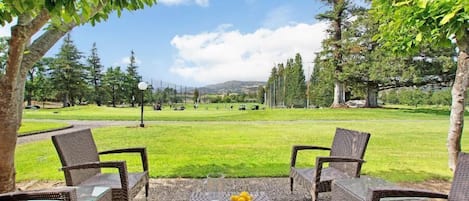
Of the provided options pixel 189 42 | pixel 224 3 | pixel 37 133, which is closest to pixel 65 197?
pixel 37 133

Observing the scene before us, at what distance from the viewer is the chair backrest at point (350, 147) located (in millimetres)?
3076

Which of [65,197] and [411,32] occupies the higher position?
[411,32]

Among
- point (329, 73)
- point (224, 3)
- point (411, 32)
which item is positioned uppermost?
point (224, 3)

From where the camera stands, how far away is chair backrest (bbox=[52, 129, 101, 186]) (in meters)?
2.67

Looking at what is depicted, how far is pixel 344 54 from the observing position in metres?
25.4

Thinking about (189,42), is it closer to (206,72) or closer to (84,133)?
(206,72)

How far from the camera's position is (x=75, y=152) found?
2.91 metres

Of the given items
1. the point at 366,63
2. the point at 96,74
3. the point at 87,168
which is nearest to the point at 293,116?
the point at 366,63

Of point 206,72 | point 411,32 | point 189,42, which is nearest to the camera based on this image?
point 411,32

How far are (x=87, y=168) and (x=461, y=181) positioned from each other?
2.75m

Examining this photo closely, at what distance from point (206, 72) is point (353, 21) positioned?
104ft

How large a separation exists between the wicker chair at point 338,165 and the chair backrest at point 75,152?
7.02ft

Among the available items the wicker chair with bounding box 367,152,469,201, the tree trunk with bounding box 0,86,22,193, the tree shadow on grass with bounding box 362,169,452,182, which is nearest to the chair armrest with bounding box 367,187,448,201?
the wicker chair with bounding box 367,152,469,201

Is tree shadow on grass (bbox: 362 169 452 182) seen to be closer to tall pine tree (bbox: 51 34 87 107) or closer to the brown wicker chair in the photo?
the brown wicker chair
